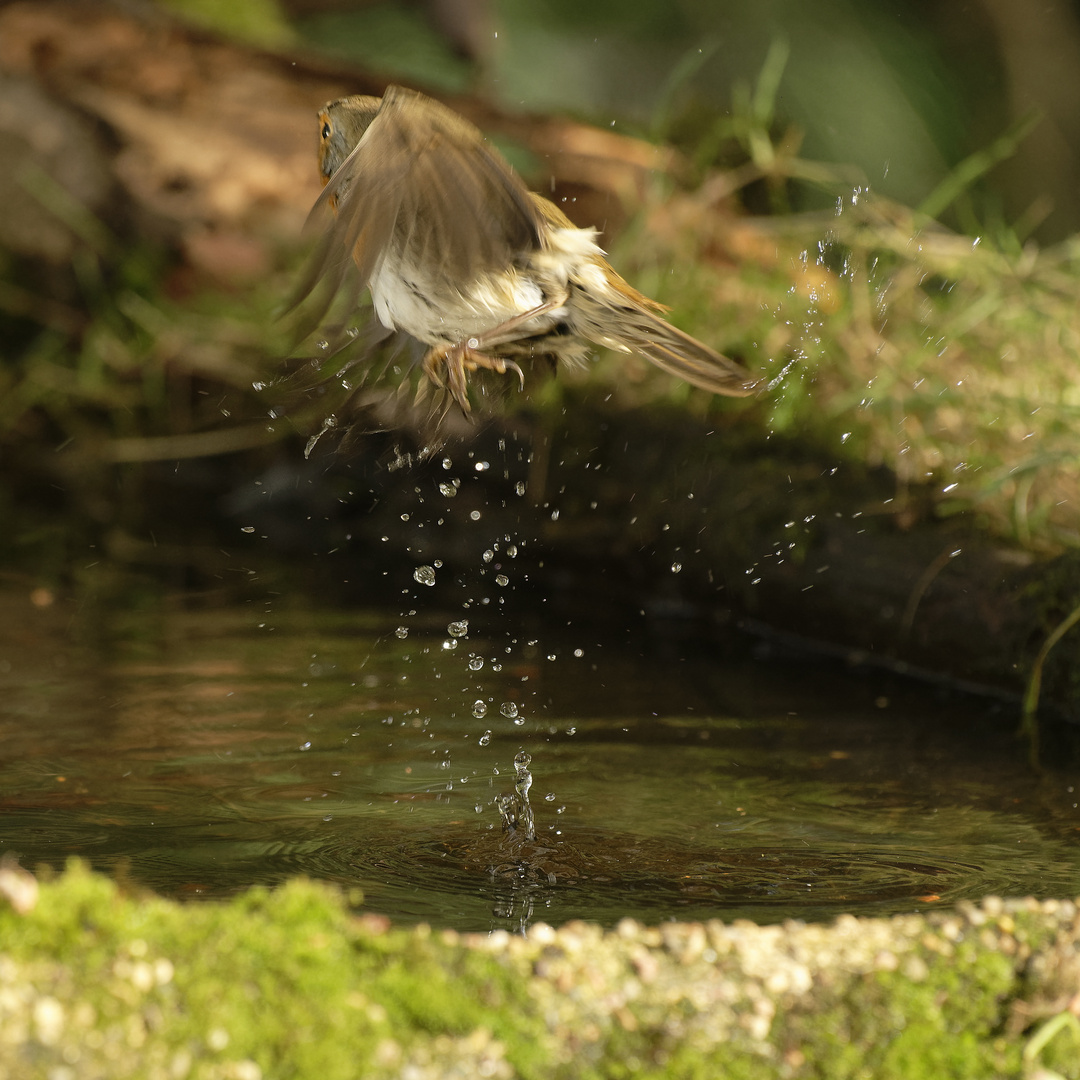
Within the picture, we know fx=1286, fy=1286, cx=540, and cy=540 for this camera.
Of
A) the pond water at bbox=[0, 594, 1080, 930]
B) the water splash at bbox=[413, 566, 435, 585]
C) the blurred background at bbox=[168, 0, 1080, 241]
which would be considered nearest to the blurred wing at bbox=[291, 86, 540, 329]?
the pond water at bbox=[0, 594, 1080, 930]

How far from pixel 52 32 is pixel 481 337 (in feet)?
14.9

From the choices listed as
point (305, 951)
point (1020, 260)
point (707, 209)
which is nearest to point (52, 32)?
point (707, 209)

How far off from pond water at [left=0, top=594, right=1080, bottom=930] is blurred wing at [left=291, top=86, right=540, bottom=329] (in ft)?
2.91

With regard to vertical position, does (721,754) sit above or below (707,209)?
below

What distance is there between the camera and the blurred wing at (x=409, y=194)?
1882 millimetres

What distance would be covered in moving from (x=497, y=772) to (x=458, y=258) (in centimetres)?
102

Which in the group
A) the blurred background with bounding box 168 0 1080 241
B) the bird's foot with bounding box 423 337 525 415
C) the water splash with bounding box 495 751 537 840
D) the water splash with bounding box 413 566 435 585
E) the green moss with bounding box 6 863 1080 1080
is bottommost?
the green moss with bounding box 6 863 1080 1080

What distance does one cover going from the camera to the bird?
1.90 m

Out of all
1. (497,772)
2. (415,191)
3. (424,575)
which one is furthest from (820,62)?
(415,191)

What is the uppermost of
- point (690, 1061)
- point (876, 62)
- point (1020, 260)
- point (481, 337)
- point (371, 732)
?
point (876, 62)

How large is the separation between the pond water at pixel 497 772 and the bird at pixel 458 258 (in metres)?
0.77

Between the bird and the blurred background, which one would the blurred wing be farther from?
the blurred background

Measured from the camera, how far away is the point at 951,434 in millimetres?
3613

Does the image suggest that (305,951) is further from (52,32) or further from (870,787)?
(52,32)
